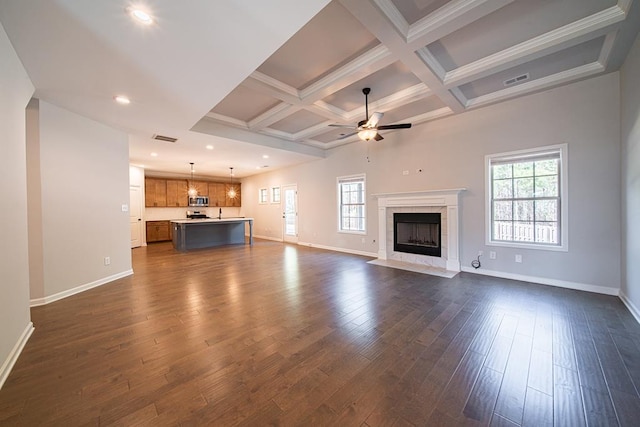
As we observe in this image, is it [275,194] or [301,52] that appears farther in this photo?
[275,194]

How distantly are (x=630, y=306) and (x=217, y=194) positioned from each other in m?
11.4

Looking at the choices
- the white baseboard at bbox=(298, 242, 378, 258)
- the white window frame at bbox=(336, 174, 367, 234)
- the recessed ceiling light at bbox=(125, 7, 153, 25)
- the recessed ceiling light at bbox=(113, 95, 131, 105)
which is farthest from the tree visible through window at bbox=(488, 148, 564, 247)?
the recessed ceiling light at bbox=(113, 95, 131, 105)

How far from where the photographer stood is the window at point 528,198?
3.71 meters

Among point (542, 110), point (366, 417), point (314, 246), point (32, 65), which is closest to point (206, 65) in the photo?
point (32, 65)

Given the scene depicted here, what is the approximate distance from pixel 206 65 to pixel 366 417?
10.3 feet

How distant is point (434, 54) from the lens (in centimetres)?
298

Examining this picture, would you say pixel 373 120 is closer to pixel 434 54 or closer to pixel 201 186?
pixel 434 54

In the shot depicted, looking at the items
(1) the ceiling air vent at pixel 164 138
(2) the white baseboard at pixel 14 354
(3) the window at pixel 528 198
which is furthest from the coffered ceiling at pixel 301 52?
(2) the white baseboard at pixel 14 354

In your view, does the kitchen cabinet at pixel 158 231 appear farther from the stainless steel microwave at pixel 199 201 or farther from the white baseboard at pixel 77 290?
the white baseboard at pixel 77 290

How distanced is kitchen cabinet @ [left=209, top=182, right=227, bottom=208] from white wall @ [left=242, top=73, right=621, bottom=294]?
22.6 ft

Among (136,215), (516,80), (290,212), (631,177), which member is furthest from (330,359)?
(136,215)

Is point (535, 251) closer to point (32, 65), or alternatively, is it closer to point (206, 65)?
point (206, 65)

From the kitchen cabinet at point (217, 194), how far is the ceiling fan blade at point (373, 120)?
844 cm

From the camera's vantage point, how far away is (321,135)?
6012mm
